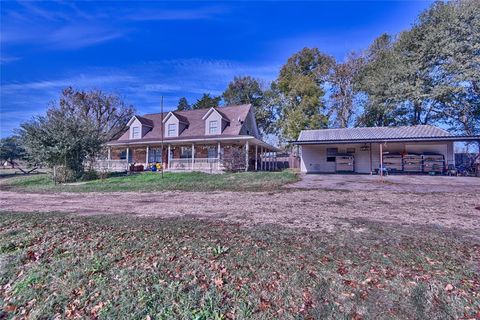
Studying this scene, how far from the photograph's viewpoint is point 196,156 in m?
22.0

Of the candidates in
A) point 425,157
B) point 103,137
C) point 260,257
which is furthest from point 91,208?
point 425,157

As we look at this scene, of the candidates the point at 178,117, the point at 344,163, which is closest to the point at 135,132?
the point at 178,117

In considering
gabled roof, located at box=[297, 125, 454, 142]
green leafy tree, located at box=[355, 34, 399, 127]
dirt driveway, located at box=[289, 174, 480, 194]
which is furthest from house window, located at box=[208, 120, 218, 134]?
green leafy tree, located at box=[355, 34, 399, 127]

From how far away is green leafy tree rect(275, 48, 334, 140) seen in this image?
85.6 feet

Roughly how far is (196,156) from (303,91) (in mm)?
14110

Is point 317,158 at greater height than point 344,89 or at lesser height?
lesser

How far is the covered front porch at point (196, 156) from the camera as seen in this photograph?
60.0 feet

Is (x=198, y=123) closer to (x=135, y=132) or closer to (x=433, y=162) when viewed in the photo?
(x=135, y=132)

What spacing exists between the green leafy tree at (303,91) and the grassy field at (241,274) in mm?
22871

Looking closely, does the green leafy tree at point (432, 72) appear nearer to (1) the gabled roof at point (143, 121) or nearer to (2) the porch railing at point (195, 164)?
(2) the porch railing at point (195, 164)

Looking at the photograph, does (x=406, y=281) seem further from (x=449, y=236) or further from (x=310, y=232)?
(x=449, y=236)

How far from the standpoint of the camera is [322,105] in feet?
88.4

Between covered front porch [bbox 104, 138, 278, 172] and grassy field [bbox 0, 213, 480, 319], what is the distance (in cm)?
1388

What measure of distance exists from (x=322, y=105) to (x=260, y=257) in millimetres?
26435
